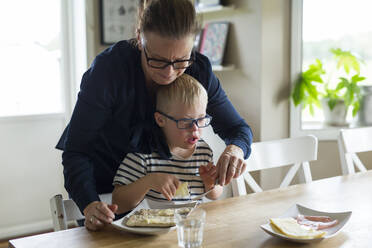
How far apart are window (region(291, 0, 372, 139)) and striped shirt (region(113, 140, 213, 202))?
173cm

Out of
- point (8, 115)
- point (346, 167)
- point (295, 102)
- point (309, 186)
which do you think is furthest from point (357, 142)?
point (8, 115)

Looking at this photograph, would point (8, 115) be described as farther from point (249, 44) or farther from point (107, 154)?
point (107, 154)

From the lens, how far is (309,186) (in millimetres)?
1682

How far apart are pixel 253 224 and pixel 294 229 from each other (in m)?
0.15

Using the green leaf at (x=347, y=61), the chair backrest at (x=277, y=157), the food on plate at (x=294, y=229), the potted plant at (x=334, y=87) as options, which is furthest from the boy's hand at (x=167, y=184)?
the green leaf at (x=347, y=61)

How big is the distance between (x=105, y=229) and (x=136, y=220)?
101mm

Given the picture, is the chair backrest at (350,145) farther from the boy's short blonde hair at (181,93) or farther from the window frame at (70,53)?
the window frame at (70,53)

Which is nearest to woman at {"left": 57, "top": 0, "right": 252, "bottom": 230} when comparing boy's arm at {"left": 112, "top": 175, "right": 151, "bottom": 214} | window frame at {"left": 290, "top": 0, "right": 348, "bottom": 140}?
boy's arm at {"left": 112, "top": 175, "right": 151, "bottom": 214}

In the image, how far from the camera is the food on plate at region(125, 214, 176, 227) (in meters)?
1.16

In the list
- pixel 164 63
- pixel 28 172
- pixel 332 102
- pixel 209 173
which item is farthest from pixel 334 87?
pixel 28 172

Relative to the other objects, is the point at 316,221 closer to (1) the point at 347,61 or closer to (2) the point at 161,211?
(2) the point at 161,211

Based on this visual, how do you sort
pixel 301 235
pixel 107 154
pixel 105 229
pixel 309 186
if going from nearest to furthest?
pixel 301 235 → pixel 105 229 → pixel 107 154 → pixel 309 186

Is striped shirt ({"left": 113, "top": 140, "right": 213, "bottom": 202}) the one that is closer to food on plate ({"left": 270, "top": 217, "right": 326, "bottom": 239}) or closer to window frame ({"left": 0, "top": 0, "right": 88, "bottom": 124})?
food on plate ({"left": 270, "top": 217, "right": 326, "bottom": 239})

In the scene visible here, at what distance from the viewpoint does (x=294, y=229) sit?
1145 mm
